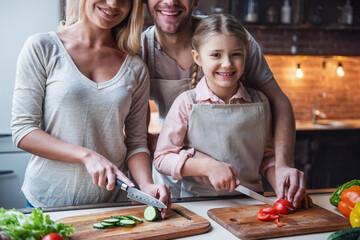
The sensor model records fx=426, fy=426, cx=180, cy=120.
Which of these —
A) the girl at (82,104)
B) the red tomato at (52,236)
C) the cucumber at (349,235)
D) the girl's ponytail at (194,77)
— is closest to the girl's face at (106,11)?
the girl at (82,104)

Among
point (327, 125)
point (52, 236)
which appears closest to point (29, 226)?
point (52, 236)

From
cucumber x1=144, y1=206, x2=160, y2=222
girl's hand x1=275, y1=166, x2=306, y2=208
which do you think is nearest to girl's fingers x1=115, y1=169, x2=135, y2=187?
cucumber x1=144, y1=206, x2=160, y2=222

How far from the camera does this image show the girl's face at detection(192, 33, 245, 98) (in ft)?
5.57

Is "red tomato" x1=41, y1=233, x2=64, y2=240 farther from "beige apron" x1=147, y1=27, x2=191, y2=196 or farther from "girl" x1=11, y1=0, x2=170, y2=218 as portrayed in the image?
"beige apron" x1=147, y1=27, x2=191, y2=196

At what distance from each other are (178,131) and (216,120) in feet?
0.53

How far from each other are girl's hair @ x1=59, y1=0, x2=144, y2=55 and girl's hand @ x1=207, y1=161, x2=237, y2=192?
24.0 inches

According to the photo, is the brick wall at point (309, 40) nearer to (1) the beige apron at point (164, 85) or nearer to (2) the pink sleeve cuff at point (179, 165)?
(1) the beige apron at point (164, 85)

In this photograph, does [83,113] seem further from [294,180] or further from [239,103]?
[294,180]

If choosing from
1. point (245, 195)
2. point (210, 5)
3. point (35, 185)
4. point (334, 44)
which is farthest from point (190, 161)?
point (334, 44)

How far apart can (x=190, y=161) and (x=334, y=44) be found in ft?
12.1

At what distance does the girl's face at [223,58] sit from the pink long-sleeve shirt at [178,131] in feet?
0.23

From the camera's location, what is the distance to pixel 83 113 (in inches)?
64.3

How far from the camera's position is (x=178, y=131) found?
1708mm

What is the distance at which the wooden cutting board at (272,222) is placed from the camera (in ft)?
4.32
